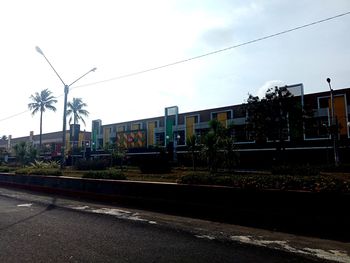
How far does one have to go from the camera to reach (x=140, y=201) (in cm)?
1200

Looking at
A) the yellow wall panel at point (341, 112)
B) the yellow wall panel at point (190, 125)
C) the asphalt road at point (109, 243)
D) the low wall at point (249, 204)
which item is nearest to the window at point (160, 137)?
the yellow wall panel at point (190, 125)

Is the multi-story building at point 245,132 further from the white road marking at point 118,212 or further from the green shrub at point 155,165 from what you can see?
the white road marking at point 118,212

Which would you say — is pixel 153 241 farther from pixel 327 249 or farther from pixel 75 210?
pixel 75 210

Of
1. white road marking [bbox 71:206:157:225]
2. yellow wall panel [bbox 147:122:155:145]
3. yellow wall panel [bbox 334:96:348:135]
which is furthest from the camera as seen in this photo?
yellow wall panel [bbox 147:122:155:145]

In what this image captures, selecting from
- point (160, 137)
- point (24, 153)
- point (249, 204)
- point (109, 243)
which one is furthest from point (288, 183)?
point (160, 137)

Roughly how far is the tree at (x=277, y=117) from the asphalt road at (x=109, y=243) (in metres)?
18.6

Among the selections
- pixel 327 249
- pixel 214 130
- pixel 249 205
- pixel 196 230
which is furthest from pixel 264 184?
pixel 214 130

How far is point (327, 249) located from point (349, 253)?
14.9 inches

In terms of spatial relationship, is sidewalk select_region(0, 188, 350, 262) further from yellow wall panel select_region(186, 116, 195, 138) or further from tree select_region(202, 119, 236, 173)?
yellow wall panel select_region(186, 116, 195, 138)

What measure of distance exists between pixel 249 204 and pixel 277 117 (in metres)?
18.8

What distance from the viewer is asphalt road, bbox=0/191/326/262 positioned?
220 inches

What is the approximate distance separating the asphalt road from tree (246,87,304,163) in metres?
18.6

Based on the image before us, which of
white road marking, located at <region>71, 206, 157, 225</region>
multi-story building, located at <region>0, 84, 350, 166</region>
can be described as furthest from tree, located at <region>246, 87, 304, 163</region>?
white road marking, located at <region>71, 206, 157, 225</region>

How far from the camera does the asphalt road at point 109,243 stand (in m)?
5.58
